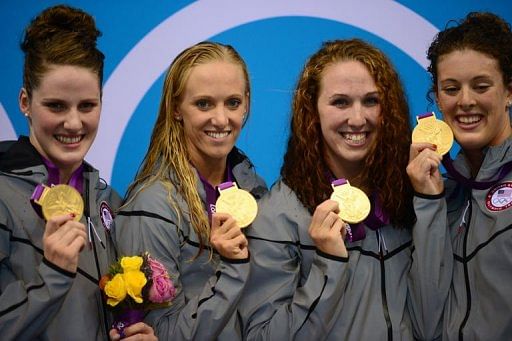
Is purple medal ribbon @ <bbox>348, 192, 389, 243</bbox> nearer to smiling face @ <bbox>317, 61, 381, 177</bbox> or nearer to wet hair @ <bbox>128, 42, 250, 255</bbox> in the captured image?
smiling face @ <bbox>317, 61, 381, 177</bbox>

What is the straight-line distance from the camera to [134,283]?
2.34m

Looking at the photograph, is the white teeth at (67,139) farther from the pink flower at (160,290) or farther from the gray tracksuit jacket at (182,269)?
the pink flower at (160,290)

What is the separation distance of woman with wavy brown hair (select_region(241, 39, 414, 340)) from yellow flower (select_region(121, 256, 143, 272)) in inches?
17.5

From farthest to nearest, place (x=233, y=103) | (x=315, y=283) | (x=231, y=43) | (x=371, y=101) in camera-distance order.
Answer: (x=231, y=43) → (x=233, y=103) → (x=371, y=101) → (x=315, y=283)

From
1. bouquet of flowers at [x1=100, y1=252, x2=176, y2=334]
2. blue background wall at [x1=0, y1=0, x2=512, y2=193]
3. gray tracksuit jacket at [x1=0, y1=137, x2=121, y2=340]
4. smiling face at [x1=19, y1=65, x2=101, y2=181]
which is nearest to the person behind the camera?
gray tracksuit jacket at [x1=0, y1=137, x2=121, y2=340]

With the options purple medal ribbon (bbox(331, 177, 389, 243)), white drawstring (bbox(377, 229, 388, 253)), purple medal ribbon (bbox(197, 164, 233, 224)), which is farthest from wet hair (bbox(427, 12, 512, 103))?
purple medal ribbon (bbox(197, 164, 233, 224))

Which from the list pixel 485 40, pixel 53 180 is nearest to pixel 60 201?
pixel 53 180

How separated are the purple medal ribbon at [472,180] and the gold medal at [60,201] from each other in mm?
1379

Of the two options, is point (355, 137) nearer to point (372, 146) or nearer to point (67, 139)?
point (372, 146)

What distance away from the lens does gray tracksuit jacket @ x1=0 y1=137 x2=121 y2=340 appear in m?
2.23

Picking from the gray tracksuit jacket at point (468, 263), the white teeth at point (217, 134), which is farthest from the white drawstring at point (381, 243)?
the white teeth at point (217, 134)

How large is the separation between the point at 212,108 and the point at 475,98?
992 millimetres

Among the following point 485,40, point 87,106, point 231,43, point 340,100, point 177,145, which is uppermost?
point 231,43

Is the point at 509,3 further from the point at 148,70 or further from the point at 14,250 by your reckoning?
the point at 14,250
